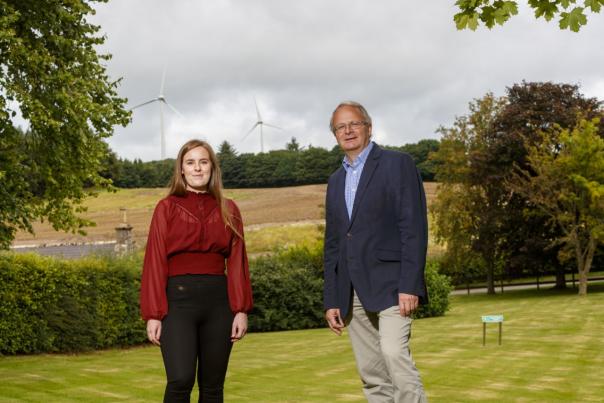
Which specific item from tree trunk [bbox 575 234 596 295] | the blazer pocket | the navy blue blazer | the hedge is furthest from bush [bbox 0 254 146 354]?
tree trunk [bbox 575 234 596 295]

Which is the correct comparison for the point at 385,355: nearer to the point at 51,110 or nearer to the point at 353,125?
the point at 353,125

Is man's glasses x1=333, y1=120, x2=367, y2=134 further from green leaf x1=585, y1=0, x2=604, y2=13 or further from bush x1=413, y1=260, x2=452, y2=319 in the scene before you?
bush x1=413, y1=260, x2=452, y2=319

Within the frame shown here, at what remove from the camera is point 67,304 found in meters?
23.0

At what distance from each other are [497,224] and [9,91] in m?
32.5

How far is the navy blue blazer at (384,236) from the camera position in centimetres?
539

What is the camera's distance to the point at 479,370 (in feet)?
50.2

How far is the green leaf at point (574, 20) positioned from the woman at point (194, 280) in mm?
3500

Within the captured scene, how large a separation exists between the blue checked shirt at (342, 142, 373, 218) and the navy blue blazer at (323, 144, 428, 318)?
0.22 feet

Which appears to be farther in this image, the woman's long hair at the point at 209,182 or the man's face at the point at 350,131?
the man's face at the point at 350,131

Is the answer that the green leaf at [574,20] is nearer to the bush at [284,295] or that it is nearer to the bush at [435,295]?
the bush at [284,295]

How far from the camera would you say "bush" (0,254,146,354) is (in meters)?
21.5

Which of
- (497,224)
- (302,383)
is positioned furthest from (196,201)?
(497,224)

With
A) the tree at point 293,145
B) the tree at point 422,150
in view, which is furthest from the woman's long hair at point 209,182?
the tree at point 293,145

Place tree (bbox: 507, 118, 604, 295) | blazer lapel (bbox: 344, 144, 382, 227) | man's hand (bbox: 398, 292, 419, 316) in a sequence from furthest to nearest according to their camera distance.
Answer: tree (bbox: 507, 118, 604, 295) → blazer lapel (bbox: 344, 144, 382, 227) → man's hand (bbox: 398, 292, 419, 316)
